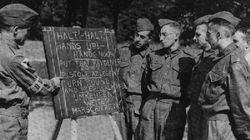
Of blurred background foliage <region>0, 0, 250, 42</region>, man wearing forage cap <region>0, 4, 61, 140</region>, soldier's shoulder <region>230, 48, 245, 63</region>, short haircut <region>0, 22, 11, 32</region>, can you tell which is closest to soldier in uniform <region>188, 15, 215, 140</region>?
soldier's shoulder <region>230, 48, 245, 63</region>

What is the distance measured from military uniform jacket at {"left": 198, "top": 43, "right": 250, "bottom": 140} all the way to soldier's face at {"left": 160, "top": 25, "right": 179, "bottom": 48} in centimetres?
130

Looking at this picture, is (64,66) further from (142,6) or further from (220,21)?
(142,6)

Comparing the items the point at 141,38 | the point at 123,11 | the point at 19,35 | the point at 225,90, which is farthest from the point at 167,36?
the point at 123,11

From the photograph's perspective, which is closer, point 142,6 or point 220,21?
point 220,21

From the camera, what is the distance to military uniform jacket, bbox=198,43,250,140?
4.95 metres

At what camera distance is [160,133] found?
6.40m

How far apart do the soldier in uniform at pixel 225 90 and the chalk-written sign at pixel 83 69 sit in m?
1.83

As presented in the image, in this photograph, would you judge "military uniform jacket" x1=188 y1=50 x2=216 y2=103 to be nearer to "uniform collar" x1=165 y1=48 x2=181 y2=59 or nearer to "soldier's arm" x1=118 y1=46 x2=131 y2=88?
"uniform collar" x1=165 y1=48 x2=181 y2=59

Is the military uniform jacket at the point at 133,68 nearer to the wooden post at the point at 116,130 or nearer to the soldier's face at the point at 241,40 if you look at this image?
the wooden post at the point at 116,130

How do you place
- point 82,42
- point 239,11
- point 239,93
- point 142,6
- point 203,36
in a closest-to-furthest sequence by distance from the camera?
point 239,93 → point 203,36 → point 82,42 → point 239,11 → point 142,6

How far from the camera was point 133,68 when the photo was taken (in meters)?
7.10

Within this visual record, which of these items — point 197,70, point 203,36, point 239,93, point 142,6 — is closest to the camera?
point 239,93

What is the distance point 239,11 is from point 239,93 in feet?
27.9

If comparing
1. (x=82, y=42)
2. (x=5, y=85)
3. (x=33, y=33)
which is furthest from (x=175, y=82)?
(x=33, y=33)
